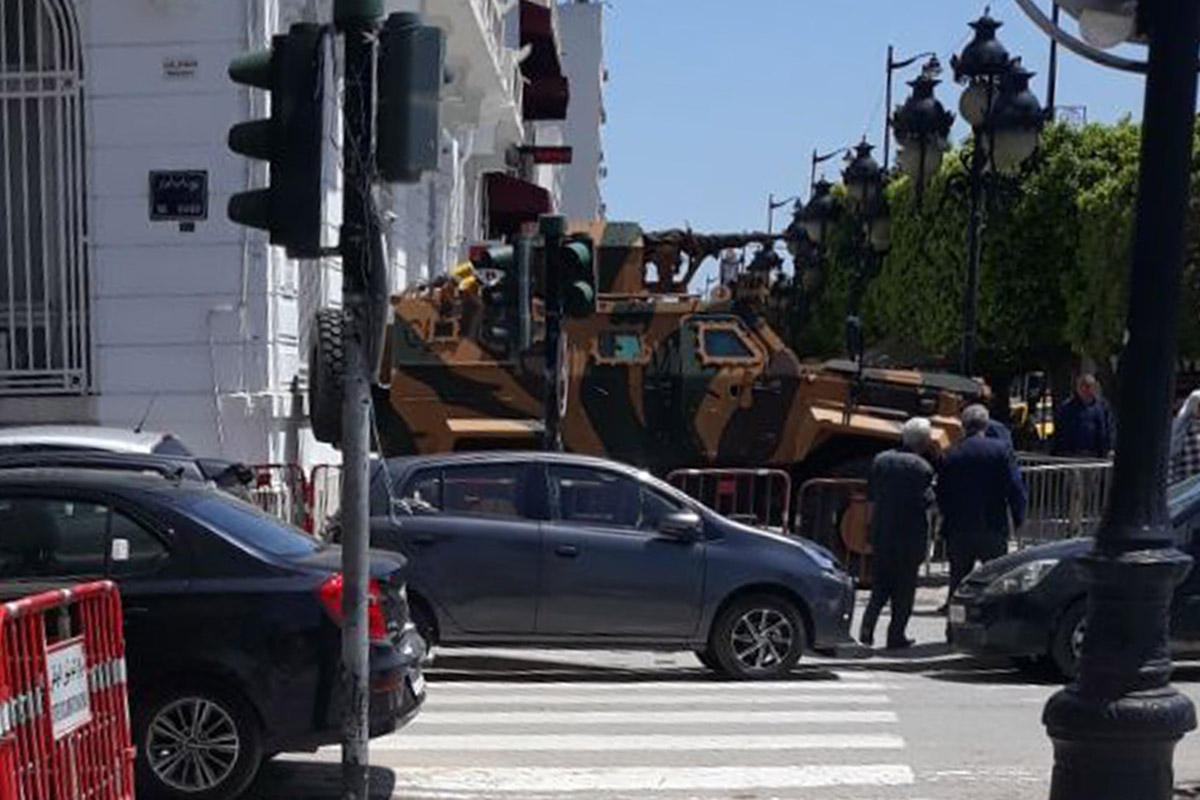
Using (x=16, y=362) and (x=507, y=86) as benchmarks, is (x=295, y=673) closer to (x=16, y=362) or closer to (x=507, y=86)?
(x=16, y=362)

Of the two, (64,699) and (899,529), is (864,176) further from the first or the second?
(64,699)

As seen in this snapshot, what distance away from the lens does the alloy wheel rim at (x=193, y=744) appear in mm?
7566

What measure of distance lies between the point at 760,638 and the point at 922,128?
7037 millimetres

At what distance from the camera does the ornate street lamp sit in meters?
17.0

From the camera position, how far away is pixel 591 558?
1158 cm

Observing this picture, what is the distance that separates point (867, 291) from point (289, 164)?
4229cm

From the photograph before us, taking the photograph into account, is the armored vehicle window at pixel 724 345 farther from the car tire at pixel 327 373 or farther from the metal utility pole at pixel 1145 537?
the metal utility pole at pixel 1145 537

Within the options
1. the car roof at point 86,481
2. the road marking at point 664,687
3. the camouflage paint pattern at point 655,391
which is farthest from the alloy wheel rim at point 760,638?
the camouflage paint pattern at point 655,391

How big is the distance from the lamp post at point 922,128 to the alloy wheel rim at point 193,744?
444 inches

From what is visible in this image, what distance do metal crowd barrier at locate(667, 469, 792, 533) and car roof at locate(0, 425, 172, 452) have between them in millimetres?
6401

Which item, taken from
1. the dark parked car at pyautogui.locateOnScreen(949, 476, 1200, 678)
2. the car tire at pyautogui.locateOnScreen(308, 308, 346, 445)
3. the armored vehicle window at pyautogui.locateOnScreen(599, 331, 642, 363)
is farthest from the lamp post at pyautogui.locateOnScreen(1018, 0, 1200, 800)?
the armored vehicle window at pyautogui.locateOnScreen(599, 331, 642, 363)

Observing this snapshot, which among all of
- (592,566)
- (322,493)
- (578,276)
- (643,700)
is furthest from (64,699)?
(322,493)

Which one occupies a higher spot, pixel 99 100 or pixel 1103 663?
pixel 99 100

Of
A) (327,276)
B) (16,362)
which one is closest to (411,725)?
(16,362)
